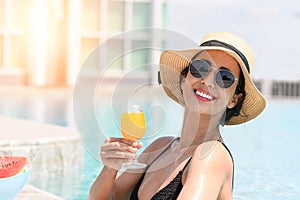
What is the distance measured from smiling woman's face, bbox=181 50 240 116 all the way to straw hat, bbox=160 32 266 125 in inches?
1.2

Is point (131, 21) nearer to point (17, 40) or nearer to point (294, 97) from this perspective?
point (17, 40)

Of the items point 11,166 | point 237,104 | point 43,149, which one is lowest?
point 43,149

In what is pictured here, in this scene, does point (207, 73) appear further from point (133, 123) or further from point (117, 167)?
point (117, 167)

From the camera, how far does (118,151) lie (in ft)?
7.02

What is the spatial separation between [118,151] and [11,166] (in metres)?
0.73

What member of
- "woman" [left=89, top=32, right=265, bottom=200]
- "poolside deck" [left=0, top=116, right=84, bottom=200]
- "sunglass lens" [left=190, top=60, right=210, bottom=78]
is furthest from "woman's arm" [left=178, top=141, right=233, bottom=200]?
"poolside deck" [left=0, top=116, right=84, bottom=200]

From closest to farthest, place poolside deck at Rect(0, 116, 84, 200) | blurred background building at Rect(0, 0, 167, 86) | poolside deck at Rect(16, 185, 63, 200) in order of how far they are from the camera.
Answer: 1. poolside deck at Rect(16, 185, 63, 200)
2. poolside deck at Rect(0, 116, 84, 200)
3. blurred background building at Rect(0, 0, 167, 86)

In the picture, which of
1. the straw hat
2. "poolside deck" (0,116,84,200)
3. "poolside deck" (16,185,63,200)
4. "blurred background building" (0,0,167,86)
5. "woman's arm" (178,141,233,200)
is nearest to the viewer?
"woman's arm" (178,141,233,200)

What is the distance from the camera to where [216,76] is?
7.00ft

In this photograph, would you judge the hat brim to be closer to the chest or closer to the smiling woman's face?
the smiling woman's face

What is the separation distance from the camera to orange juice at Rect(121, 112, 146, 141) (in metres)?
2.11

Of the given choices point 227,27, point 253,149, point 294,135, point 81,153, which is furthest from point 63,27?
point 81,153

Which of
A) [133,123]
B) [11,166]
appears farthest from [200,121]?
[11,166]

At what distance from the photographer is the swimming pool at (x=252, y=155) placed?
16.4 ft
